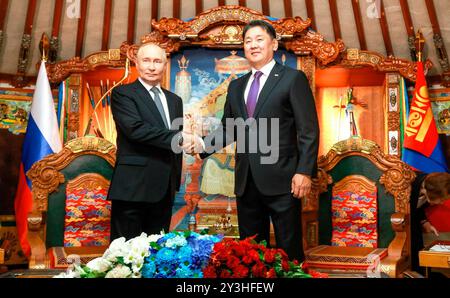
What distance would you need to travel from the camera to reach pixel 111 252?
6.95 ft

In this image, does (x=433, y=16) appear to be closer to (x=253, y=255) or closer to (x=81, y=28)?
(x=81, y=28)

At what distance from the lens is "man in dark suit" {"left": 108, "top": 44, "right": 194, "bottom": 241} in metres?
3.00

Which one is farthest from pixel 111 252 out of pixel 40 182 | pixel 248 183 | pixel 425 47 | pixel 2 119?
pixel 425 47

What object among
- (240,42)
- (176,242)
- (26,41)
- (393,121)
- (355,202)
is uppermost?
(26,41)

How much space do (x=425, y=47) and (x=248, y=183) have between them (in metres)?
3.73

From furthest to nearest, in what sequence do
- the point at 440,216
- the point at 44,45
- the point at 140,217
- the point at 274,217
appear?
the point at 44,45 < the point at 440,216 < the point at 140,217 < the point at 274,217

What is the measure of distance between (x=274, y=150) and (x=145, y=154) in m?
0.69

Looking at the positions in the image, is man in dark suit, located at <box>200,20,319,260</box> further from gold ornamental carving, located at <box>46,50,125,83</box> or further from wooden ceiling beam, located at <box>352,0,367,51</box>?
wooden ceiling beam, located at <box>352,0,367,51</box>

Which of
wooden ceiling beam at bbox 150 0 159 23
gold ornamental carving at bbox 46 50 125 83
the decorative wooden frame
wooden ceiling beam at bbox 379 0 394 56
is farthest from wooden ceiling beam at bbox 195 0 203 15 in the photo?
wooden ceiling beam at bbox 379 0 394 56

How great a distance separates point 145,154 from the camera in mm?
3080

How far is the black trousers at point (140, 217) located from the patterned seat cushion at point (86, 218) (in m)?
1.05

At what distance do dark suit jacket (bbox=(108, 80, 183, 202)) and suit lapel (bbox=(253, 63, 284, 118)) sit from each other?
1.43 feet

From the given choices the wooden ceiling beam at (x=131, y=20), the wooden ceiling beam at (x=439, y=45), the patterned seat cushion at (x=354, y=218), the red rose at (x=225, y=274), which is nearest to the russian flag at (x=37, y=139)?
the wooden ceiling beam at (x=131, y=20)

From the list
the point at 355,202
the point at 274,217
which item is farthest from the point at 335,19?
the point at 274,217
